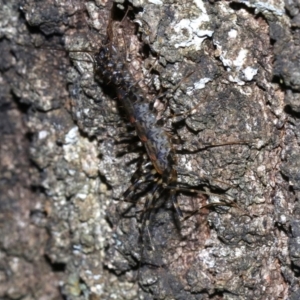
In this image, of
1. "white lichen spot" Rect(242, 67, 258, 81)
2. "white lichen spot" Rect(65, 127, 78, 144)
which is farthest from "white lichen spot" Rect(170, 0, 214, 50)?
"white lichen spot" Rect(65, 127, 78, 144)

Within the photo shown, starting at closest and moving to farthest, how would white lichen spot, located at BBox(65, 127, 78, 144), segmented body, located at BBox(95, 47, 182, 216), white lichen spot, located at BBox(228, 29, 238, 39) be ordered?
white lichen spot, located at BBox(228, 29, 238, 39) → segmented body, located at BBox(95, 47, 182, 216) → white lichen spot, located at BBox(65, 127, 78, 144)

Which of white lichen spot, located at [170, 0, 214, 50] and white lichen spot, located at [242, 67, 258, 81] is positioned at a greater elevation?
white lichen spot, located at [170, 0, 214, 50]

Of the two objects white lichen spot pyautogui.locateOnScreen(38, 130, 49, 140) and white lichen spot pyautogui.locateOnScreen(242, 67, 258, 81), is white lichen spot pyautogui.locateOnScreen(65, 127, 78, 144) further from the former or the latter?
white lichen spot pyautogui.locateOnScreen(242, 67, 258, 81)

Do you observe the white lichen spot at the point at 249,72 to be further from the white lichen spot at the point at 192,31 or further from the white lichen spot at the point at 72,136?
the white lichen spot at the point at 72,136

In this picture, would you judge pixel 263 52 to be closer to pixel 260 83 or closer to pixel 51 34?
pixel 260 83

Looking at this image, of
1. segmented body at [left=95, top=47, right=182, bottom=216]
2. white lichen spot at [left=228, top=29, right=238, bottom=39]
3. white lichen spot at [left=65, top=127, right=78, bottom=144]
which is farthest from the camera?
white lichen spot at [left=65, top=127, right=78, bottom=144]

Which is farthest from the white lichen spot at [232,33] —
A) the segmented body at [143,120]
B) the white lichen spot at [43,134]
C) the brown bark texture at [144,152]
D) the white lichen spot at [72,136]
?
the white lichen spot at [43,134]

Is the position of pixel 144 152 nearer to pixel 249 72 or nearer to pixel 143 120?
pixel 143 120
